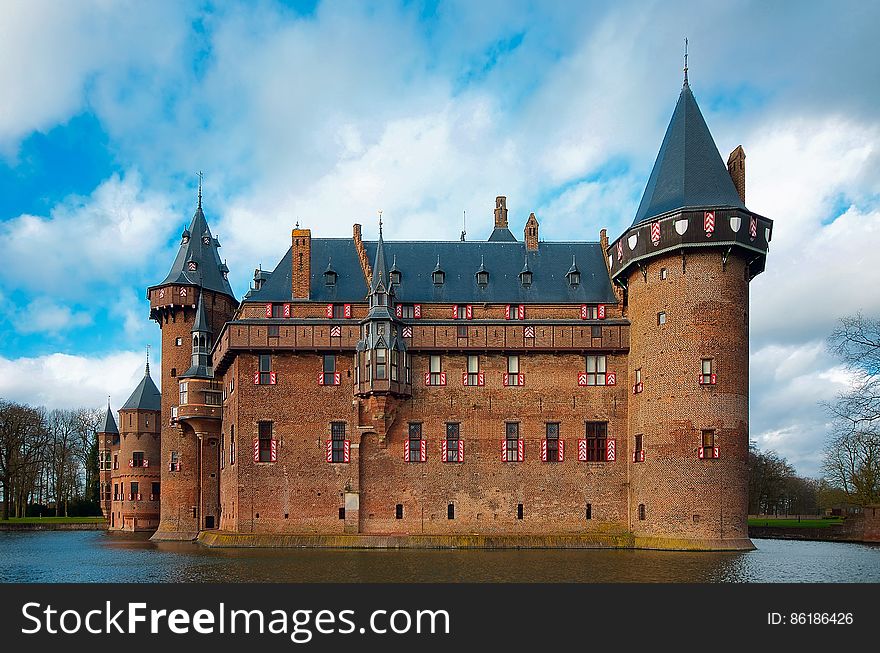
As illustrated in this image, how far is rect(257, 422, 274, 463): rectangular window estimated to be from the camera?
39.1 metres

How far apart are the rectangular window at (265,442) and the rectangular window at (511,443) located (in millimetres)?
10105

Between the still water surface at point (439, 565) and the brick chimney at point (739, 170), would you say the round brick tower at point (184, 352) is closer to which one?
the still water surface at point (439, 565)

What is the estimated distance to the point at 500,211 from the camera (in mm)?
53156

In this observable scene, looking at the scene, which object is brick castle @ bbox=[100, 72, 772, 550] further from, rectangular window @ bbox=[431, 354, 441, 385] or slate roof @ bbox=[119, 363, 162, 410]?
slate roof @ bbox=[119, 363, 162, 410]

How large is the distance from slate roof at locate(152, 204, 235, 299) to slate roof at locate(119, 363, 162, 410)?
14695mm

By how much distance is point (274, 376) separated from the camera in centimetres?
3953

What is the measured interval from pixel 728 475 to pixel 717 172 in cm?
1217

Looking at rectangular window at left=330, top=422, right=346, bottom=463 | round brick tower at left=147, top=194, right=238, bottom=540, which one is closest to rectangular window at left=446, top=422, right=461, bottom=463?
rectangular window at left=330, top=422, right=346, bottom=463

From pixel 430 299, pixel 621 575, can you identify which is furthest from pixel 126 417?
pixel 621 575

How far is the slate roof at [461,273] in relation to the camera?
4072cm

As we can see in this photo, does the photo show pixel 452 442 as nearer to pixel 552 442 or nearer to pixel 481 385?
pixel 481 385

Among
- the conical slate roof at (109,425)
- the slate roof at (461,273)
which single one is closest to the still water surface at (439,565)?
the slate roof at (461,273)

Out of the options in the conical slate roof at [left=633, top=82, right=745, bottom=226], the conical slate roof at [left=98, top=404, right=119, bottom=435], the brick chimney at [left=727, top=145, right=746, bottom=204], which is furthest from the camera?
the conical slate roof at [left=98, top=404, right=119, bottom=435]
